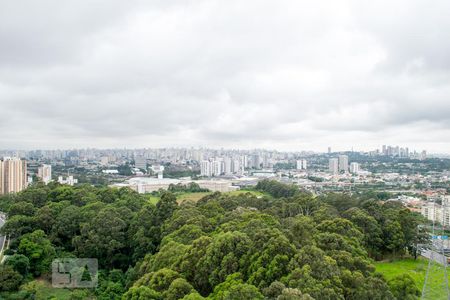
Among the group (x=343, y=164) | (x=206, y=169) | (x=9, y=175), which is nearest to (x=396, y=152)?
(x=343, y=164)

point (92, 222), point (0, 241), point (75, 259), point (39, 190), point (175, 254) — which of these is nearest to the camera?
point (175, 254)

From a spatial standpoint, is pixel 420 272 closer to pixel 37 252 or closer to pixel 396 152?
pixel 37 252

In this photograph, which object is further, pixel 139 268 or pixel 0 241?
pixel 0 241

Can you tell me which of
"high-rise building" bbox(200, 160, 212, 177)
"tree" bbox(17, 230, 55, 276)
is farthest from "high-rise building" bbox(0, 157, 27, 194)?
"high-rise building" bbox(200, 160, 212, 177)

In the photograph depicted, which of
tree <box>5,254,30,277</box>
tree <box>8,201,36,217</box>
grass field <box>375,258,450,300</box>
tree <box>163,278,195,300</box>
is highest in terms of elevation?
tree <box>8,201,36,217</box>

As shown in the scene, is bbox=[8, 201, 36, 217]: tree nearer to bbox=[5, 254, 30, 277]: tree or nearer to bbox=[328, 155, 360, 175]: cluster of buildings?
bbox=[5, 254, 30, 277]: tree

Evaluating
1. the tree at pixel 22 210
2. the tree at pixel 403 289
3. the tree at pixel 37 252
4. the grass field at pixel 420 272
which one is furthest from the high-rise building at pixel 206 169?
the tree at pixel 403 289

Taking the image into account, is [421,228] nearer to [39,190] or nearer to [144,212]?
[144,212]

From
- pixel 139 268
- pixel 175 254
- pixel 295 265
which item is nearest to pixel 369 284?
pixel 295 265

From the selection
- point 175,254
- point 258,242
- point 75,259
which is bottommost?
point 75,259
